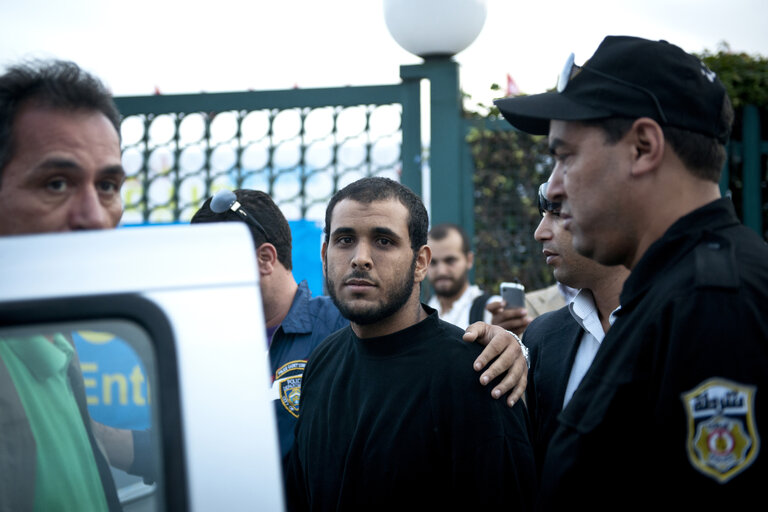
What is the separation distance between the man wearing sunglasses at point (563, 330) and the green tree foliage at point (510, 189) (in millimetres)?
2240

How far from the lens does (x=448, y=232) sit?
5.22 meters

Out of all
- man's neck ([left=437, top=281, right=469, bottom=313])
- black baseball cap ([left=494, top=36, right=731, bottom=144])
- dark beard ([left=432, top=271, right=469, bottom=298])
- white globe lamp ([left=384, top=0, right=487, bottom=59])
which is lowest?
man's neck ([left=437, top=281, right=469, bottom=313])

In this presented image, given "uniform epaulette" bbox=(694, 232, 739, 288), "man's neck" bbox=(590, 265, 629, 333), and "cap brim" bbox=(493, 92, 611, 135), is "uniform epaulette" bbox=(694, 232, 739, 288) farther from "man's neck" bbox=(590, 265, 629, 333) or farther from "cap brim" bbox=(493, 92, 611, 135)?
"man's neck" bbox=(590, 265, 629, 333)

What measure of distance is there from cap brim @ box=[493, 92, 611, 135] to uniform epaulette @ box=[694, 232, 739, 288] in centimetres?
39

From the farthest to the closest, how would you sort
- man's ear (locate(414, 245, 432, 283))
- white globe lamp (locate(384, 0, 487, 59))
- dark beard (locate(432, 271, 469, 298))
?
dark beard (locate(432, 271, 469, 298)), white globe lamp (locate(384, 0, 487, 59)), man's ear (locate(414, 245, 432, 283))

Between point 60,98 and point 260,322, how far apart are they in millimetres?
951

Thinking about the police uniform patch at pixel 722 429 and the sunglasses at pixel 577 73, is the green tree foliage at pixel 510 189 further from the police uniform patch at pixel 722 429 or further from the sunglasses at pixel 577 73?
the police uniform patch at pixel 722 429

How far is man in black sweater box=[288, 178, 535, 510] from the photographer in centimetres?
221

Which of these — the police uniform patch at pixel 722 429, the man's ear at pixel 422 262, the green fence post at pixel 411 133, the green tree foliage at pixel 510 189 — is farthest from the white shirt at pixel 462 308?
the police uniform patch at pixel 722 429

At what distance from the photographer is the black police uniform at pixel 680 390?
130 centimetres

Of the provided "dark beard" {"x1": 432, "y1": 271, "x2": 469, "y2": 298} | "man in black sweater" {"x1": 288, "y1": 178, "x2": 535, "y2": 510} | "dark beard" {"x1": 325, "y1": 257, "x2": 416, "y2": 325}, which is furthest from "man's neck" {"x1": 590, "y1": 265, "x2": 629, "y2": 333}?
"dark beard" {"x1": 432, "y1": 271, "x2": 469, "y2": 298}

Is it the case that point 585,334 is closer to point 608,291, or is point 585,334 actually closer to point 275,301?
point 608,291

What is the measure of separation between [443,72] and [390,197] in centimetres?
238

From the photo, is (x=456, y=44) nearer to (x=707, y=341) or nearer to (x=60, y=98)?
(x=60, y=98)
